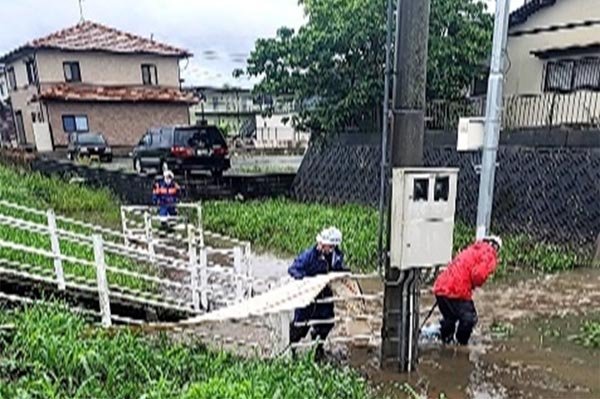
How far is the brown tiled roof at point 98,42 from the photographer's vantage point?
33.8m

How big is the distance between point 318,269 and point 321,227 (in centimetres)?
709

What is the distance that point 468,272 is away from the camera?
6.47 m

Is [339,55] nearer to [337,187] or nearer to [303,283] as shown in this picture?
[337,187]

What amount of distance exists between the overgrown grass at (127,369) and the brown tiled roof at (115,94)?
30722 mm

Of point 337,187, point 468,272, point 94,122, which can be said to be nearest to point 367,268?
point 468,272

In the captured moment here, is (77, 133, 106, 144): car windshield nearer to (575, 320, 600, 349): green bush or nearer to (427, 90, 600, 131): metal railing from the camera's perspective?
(427, 90, 600, 131): metal railing

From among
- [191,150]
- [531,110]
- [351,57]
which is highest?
[351,57]

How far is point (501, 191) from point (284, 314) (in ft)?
30.6

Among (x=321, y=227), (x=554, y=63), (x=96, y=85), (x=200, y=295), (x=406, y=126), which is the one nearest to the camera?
(x=406, y=126)

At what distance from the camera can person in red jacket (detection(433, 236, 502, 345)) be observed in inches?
253

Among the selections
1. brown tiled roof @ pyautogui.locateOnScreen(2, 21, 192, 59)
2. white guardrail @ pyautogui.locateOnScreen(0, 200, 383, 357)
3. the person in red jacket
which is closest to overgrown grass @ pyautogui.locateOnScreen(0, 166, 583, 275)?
white guardrail @ pyautogui.locateOnScreen(0, 200, 383, 357)

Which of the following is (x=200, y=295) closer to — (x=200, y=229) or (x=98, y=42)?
(x=200, y=229)

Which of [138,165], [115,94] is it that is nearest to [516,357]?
[138,165]

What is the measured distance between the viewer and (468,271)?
6.47 meters
